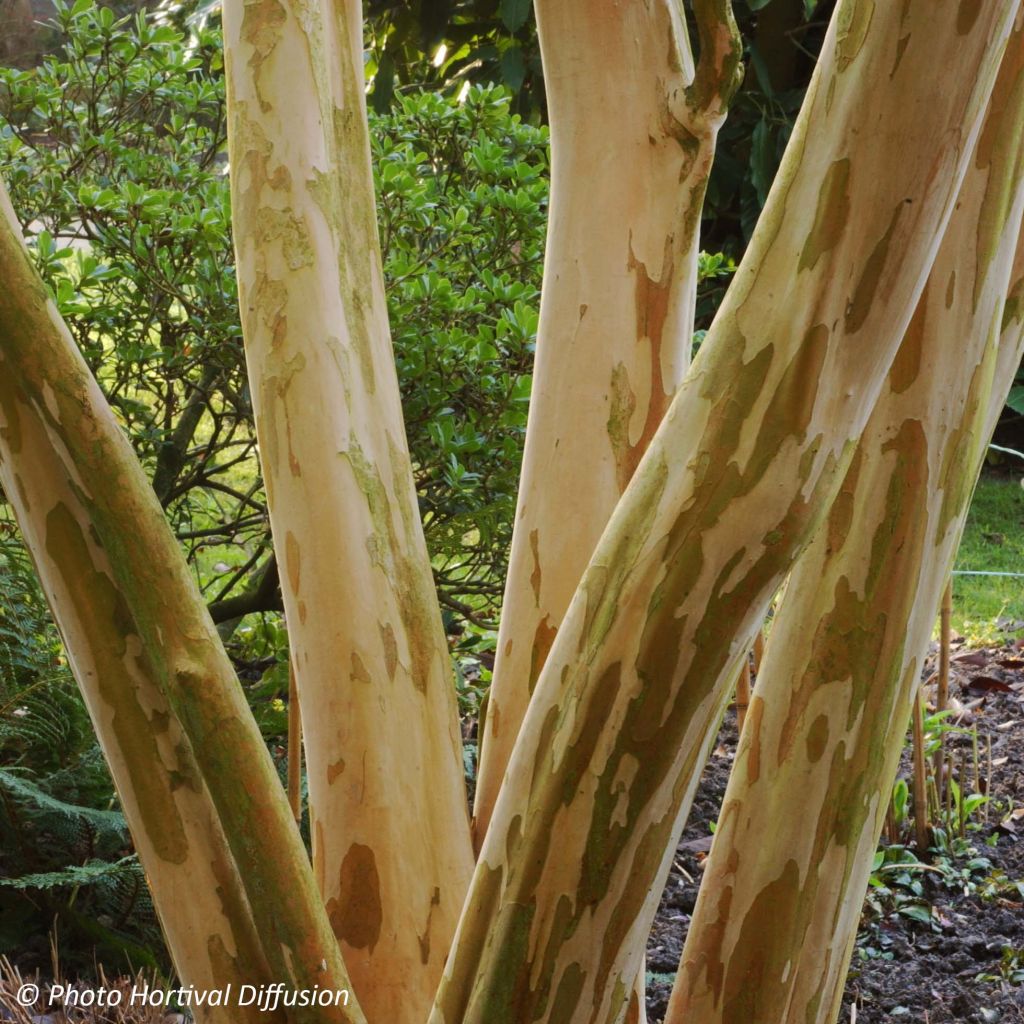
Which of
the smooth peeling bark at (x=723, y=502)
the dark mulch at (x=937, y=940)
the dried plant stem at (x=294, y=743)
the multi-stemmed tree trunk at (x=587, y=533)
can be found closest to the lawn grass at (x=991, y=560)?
the dark mulch at (x=937, y=940)

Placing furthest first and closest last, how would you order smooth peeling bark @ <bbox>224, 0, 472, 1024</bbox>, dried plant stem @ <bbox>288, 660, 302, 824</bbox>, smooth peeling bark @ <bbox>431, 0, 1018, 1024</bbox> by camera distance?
1. dried plant stem @ <bbox>288, 660, 302, 824</bbox>
2. smooth peeling bark @ <bbox>224, 0, 472, 1024</bbox>
3. smooth peeling bark @ <bbox>431, 0, 1018, 1024</bbox>

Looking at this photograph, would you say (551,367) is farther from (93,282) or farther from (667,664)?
(93,282)

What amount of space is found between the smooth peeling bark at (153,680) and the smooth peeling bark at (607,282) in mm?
355

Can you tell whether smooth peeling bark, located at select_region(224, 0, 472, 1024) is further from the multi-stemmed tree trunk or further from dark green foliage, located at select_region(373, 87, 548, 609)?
dark green foliage, located at select_region(373, 87, 548, 609)

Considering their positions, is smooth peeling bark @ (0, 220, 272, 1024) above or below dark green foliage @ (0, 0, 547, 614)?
below

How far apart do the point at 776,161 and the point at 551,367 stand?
14.0ft

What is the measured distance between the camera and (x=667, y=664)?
3.06 feet

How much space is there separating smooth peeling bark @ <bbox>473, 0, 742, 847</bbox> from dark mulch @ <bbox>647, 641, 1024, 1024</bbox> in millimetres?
1135

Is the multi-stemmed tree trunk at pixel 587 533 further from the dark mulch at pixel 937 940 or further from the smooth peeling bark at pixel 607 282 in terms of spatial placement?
the dark mulch at pixel 937 940

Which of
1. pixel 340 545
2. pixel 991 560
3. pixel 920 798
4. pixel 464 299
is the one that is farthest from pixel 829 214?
pixel 991 560

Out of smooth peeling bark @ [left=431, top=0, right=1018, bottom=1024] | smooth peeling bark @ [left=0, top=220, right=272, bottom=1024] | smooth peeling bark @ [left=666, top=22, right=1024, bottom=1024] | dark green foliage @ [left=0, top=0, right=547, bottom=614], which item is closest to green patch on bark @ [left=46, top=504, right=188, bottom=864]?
smooth peeling bark @ [left=0, top=220, right=272, bottom=1024]

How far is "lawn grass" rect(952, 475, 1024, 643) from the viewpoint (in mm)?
4164

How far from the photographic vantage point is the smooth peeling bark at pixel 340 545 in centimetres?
128

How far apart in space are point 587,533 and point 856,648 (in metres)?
0.35
